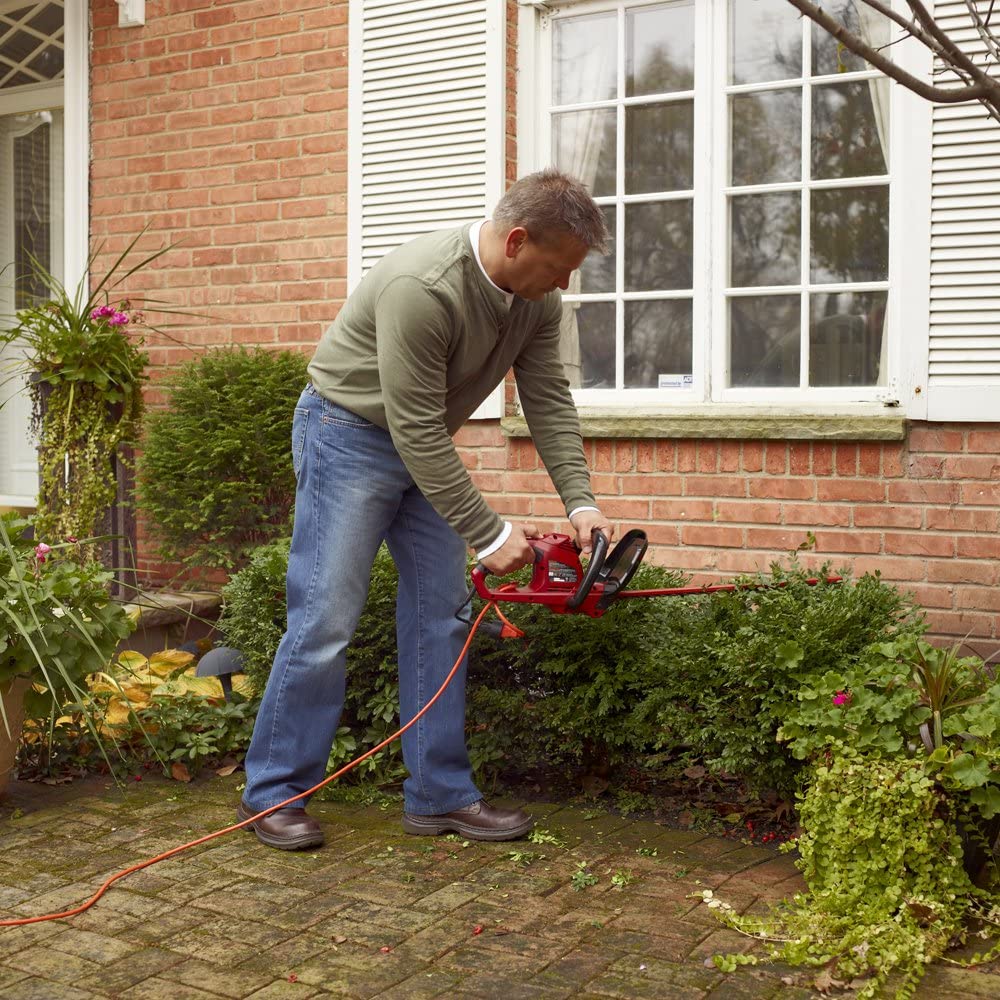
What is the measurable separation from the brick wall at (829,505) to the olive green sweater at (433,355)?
1.41 meters

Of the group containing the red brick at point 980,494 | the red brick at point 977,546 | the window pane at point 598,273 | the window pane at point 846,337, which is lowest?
the red brick at point 977,546

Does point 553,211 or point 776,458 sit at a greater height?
point 553,211

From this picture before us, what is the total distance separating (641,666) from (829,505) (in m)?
1.38

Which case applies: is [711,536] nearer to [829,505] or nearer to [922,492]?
[829,505]

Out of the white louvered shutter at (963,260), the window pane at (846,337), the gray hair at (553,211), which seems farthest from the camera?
the window pane at (846,337)

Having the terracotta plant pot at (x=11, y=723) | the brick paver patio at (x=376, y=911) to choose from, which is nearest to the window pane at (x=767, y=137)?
the brick paver patio at (x=376, y=911)

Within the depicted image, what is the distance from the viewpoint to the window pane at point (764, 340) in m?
5.11

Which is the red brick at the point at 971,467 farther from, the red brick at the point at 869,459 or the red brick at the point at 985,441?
the red brick at the point at 869,459

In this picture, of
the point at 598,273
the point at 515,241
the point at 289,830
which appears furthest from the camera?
the point at 598,273

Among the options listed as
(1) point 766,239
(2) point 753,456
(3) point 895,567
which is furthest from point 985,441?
(1) point 766,239

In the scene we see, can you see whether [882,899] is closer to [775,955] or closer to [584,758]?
[775,955]

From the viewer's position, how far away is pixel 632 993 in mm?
2725

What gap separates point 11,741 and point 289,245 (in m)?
2.83

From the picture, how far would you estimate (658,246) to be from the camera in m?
5.39
